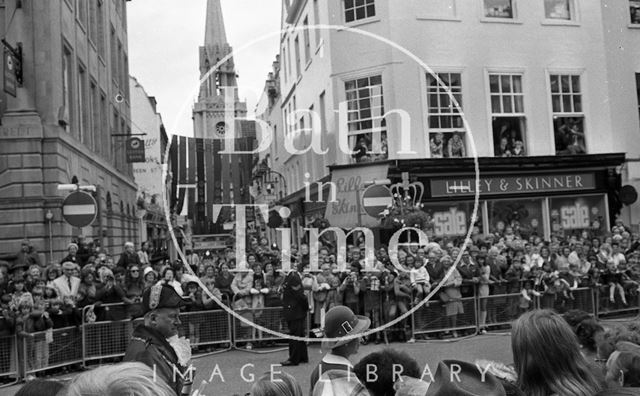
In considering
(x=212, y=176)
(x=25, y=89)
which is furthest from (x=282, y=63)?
(x=212, y=176)

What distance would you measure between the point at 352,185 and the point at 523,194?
19.4ft

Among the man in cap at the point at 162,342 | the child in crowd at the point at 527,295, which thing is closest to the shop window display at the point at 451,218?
the child in crowd at the point at 527,295

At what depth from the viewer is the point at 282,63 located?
90.7 feet

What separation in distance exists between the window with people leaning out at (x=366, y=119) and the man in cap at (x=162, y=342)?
1563 cm

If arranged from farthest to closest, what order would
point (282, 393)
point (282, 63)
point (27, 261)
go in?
point (282, 63) → point (27, 261) → point (282, 393)

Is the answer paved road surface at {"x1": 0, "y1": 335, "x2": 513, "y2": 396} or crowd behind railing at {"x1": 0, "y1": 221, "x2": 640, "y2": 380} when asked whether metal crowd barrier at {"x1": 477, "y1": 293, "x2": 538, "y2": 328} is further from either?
paved road surface at {"x1": 0, "y1": 335, "x2": 513, "y2": 396}

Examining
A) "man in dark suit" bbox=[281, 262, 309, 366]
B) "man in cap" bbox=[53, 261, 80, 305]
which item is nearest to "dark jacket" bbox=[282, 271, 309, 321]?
"man in dark suit" bbox=[281, 262, 309, 366]

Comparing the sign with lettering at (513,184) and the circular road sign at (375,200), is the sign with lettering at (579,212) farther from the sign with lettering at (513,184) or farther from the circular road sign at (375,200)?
the circular road sign at (375,200)

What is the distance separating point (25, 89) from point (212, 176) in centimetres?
1398

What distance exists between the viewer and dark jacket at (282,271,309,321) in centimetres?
1130

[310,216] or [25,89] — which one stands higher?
[25,89]

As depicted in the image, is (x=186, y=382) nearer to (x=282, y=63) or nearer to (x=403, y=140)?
(x=403, y=140)

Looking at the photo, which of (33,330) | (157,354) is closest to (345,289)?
(33,330)

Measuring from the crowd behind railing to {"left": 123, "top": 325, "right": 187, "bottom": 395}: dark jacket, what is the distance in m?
7.02
